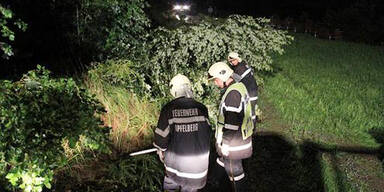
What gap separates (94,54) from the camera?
672 cm

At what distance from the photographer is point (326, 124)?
7.30m

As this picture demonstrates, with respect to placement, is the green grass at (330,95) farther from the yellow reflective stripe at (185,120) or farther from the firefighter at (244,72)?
the yellow reflective stripe at (185,120)

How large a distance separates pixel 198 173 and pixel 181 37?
3170mm

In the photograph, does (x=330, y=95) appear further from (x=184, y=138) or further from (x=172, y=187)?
(x=184, y=138)

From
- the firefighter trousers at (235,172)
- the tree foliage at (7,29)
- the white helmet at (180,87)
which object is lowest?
the firefighter trousers at (235,172)

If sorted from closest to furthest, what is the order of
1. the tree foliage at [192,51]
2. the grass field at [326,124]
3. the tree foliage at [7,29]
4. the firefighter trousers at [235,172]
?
the tree foliage at [7,29] < the firefighter trousers at [235,172] < the grass field at [326,124] < the tree foliage at [192,51]

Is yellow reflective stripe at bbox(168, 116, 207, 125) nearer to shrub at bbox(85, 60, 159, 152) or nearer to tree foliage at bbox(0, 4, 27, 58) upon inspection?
tree foliage at bbox(0, 4, 27, 58)

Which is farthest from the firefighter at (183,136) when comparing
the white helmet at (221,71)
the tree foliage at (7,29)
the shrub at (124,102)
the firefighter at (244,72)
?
the firefighter at (244,72)

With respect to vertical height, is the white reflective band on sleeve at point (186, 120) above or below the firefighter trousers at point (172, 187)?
above

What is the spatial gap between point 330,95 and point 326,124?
2.15 metres

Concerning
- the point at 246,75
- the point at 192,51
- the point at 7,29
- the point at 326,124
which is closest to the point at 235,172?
the point at 246,75

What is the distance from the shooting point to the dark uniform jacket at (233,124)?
3994 mm

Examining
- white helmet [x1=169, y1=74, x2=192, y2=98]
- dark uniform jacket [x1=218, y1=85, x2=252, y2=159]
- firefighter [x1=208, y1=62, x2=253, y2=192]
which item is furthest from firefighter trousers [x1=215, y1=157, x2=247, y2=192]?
white helmet [x1=169, y1=74, x2=192, y2=98]

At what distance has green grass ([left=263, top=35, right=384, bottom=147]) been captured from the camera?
707 cm
